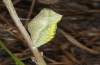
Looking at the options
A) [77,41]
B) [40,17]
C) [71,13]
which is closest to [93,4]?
[71,13]

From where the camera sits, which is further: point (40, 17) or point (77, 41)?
point (77, 41)

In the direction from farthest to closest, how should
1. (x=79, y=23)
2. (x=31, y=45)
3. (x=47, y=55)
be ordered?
(x=79, y=23) → (x=47, y=55) → (x=31, y=45)

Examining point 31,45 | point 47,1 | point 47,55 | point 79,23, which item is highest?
point 47,1

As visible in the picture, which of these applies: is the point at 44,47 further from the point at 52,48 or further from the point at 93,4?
the point at 93,4

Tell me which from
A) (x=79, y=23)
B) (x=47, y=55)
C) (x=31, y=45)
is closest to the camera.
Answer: (x=31, y=45)

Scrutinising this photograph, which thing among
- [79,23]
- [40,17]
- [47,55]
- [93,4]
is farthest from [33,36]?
[93,4]

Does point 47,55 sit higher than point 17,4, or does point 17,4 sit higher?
point 17,4

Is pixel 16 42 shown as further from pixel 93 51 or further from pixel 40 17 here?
pixel 40 17
